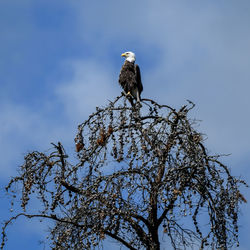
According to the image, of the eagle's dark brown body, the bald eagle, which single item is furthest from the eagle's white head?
the eagle's dark brown body

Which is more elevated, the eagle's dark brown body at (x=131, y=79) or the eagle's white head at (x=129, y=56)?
the eagle's white head at (x=129, y=56)

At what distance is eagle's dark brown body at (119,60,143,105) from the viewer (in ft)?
28.7

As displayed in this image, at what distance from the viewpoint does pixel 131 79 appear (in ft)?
29.4

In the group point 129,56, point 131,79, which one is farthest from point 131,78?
point 129,56

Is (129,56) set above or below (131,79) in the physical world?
above

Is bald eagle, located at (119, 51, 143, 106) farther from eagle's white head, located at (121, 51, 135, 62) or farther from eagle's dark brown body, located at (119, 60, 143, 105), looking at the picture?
eagle's white head, located at (121, 51, 135, 62)

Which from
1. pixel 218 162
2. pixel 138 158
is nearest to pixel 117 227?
pixel 138 158

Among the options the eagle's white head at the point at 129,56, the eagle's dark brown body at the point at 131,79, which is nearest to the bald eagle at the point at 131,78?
the eagle's dark brown body at the point at 131,79

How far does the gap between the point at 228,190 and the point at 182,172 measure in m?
0.79

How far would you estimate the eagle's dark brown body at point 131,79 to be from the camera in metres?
8.74

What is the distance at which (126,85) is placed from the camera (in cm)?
889

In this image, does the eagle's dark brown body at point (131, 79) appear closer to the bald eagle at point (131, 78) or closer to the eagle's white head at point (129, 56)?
the bald eagle at point (131, 78)

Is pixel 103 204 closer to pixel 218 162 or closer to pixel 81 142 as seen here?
pixel 81 142

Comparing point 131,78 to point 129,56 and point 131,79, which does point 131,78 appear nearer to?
point 131,79
